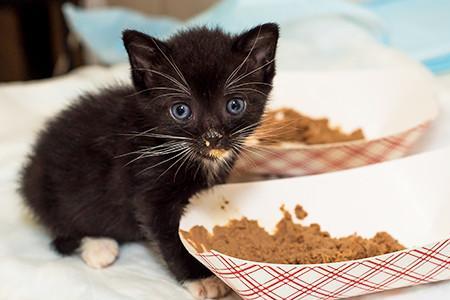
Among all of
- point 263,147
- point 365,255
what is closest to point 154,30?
point 263,147

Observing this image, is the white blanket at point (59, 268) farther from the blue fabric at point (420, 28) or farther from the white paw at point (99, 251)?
the blue fabric at point (420, 28)

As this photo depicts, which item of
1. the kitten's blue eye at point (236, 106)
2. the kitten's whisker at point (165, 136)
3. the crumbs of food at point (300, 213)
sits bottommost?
the crumbs of food at point (300, 213)

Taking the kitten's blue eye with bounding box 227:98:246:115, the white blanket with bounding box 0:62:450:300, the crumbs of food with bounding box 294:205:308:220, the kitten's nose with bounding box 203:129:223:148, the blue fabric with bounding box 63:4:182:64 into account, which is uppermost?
the blue fabric with bounding box 63:4:182:64

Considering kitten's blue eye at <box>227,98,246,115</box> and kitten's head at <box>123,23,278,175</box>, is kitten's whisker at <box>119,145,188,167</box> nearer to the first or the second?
kitten's head at <box>123,23,278,175</box>

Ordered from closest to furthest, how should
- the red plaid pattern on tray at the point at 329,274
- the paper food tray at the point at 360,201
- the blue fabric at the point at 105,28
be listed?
the red plaid pattern on tray at the point at 329,274 < the paper food tray at the point at 360,201 < the blue fabric at the point at 105,28

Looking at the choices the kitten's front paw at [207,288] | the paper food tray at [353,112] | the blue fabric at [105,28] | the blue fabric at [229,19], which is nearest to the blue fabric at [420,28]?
the blue fabric at [229,19]

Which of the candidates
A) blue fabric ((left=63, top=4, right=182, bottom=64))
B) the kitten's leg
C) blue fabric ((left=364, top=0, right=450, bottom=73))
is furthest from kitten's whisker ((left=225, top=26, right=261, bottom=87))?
blue fabric ((left=63, top=4, right=182, bottom=64))
